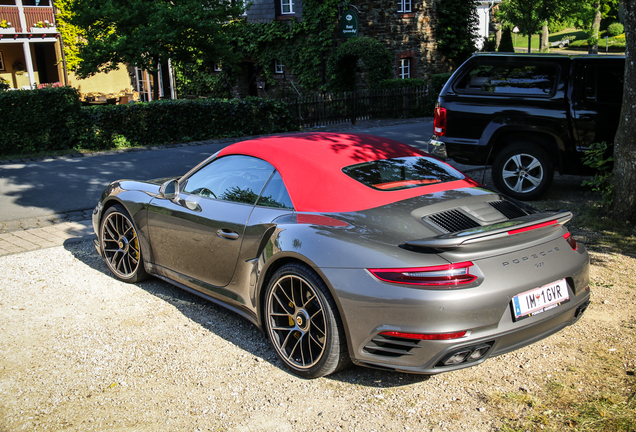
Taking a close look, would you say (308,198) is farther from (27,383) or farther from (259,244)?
(27,383)

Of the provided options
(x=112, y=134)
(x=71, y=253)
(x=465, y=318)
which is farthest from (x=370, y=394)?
(x=112, y=134)

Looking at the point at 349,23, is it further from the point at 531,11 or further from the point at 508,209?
the point at 508,209

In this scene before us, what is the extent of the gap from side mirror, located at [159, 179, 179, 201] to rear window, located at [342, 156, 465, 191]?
1.56 metres

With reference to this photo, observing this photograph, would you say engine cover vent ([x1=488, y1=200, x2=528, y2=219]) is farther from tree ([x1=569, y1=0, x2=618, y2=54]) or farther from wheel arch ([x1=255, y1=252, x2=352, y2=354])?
tree ([x1=569, y1=0, x2=618, y2=54])

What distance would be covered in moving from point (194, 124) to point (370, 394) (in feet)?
43.4

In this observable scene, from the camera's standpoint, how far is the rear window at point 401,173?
378 centimetres

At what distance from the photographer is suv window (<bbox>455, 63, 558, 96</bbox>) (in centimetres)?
778

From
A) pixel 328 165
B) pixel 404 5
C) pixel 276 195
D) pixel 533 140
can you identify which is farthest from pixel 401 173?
pixel 404 5

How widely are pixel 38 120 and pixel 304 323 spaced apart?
1213 centimetres

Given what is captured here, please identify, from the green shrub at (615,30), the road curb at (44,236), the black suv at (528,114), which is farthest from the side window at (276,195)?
the green shrub at (615,30)

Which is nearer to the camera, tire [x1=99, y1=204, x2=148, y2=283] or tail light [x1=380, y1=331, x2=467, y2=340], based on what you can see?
tail light [x1=380, y1=331, x2=467, y2=340]

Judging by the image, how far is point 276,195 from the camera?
12.6 ft

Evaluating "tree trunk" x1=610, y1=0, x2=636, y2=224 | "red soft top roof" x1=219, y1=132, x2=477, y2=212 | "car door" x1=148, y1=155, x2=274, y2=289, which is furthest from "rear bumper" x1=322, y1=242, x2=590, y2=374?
"tree trunk" x1=610, y1=0, x2=636, y2=224

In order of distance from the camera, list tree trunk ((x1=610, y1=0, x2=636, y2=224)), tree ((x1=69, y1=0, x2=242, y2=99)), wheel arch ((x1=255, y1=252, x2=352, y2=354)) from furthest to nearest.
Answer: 1. tree ((x1=69, y1=0, x2=242, y2=99))
2. tree trunk ((x1=610, y1=0, x2=636, y2=224))
3. wheel arch ((x1=255, y1=252, x2=352, y2=354))
